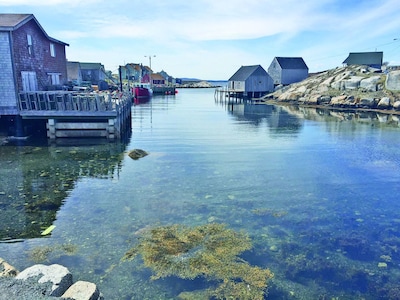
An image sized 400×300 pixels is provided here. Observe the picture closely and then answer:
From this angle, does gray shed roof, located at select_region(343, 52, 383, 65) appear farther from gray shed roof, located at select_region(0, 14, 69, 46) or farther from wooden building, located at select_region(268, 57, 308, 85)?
gray shed roof, located at select_region(0, 14, 69, 46)

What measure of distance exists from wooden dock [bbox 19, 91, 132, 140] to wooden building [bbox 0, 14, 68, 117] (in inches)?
36.9

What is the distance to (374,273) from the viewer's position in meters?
8.10

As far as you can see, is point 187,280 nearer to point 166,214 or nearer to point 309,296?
point 309,296

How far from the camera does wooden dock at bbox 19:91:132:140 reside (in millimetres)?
23047

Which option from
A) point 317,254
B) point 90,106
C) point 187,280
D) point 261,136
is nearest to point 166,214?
point 187,280

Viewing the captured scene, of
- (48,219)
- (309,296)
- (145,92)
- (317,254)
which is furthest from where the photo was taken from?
(145,92)

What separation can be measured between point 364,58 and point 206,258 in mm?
91883

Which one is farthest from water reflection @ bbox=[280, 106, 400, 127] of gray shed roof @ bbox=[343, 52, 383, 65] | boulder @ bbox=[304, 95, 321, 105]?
gray shed roof @ bbox=[343, 52, 383, 65]

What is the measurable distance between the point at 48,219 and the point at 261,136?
21449 mm

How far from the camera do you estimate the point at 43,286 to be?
6.00 meters

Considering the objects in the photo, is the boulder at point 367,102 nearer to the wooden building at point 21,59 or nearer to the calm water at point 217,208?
the calm water at point 217,208

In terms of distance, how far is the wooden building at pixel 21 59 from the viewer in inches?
862

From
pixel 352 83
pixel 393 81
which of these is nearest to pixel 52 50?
pixel 393 81

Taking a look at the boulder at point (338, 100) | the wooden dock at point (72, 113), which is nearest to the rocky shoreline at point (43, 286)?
the wooden dock at point (72, 113)
